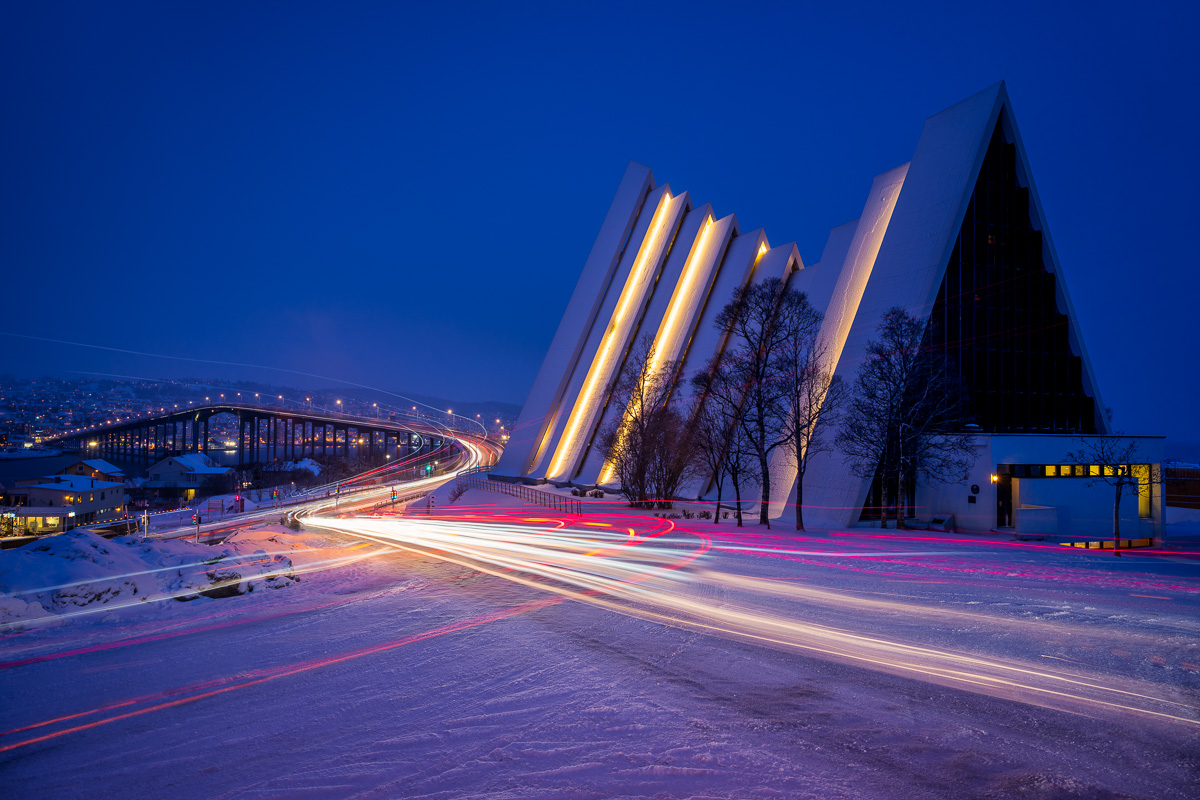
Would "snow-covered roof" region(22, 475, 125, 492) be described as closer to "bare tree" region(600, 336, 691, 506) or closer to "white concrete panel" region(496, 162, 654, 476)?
"white concrete panel" region(496, 162, 654, 476)

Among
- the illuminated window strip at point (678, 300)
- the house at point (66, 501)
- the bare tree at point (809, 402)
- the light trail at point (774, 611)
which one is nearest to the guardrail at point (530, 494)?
the illuminated window strip at point (678, 300)

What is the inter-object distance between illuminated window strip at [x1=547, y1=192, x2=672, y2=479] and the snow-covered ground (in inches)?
967

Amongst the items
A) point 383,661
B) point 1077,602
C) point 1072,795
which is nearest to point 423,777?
point 383,661

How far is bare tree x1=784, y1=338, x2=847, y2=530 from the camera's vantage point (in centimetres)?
1861

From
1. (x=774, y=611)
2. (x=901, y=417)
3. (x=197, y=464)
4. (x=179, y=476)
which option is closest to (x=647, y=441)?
(x=901, y=417)

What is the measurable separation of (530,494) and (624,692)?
24198mm

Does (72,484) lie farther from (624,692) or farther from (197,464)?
(624,692)

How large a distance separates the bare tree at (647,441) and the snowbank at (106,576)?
15796mm

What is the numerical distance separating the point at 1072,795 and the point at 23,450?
4242 inches

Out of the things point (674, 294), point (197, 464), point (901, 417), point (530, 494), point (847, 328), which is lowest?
point (197, 464)

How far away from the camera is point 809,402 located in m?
18.7

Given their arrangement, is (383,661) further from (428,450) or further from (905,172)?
(428,450)

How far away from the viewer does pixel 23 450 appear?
78438 mm

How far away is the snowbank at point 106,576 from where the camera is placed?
7336mm
